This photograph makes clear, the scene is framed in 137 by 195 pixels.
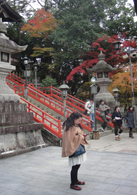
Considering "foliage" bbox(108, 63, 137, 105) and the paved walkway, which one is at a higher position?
"foliage" bbox(108, 63, 137, 105)

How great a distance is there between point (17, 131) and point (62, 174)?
316cm

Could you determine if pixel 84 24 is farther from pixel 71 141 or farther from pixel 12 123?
pixel 71 141

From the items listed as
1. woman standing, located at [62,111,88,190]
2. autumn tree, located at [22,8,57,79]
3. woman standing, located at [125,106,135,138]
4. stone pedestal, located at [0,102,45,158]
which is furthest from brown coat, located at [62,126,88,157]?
autumn tree, located at [22,8,57,79]

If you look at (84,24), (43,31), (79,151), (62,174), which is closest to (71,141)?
(79,151)

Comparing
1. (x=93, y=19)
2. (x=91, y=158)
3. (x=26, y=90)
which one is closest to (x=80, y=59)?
(x=93, y=19)

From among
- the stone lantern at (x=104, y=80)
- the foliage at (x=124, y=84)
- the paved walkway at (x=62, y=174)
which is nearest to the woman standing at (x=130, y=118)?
the paved walkway at (x=62, y=174)

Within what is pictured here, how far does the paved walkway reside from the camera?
3988mm

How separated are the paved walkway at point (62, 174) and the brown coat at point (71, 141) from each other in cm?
81

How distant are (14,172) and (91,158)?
102 inches

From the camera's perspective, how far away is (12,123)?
773cm

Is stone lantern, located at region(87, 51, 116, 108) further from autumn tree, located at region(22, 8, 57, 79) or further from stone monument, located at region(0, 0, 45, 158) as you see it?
stone monument, located at region(0, 0, 45, 158)

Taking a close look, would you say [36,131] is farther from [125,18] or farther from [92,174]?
[125,18]

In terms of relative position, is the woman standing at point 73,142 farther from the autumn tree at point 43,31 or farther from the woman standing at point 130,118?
the autumn tree at point 43,31

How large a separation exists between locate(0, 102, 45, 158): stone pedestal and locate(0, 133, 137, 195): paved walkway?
1.50 feet
